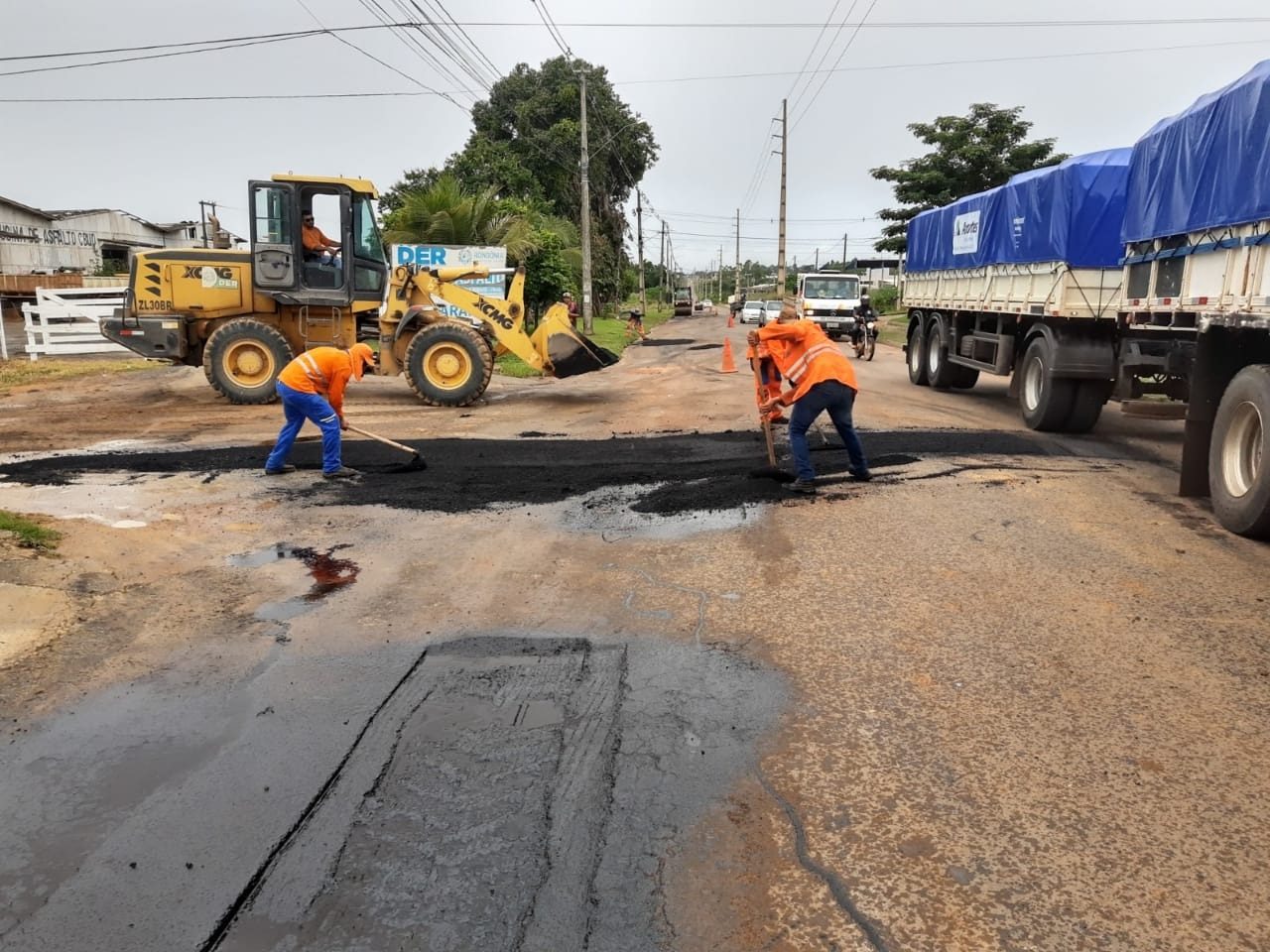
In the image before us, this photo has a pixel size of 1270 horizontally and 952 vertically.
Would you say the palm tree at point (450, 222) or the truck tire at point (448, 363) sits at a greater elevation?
the palm tree at point (450, 222)

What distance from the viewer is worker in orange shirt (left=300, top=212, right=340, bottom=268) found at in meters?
Answer: 13.0

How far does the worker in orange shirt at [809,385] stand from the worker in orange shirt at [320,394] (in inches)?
148

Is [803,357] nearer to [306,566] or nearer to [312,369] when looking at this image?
[306,566]

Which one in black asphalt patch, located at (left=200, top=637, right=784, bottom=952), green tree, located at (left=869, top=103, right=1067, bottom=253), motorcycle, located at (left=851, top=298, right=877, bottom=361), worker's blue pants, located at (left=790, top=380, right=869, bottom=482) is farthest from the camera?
green tree, located at (left=869, top=103, right=1067, bottom=253)

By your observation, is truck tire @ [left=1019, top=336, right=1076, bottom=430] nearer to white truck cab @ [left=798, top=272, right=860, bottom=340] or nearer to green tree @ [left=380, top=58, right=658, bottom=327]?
white truck cab @ [left=798, top=272, right=860, bottom=340]

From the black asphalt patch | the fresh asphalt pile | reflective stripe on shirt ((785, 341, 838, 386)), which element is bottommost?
the black asphalt patch

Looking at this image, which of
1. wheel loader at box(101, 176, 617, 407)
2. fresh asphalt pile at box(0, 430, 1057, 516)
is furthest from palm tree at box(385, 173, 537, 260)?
fresh asphalt pile at box(0, 430, 1057, 516)

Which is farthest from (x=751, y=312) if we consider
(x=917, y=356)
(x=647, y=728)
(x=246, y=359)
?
(x=647, y=728)

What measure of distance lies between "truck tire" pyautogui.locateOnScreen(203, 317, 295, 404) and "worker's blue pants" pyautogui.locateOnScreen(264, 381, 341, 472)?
5471 mm

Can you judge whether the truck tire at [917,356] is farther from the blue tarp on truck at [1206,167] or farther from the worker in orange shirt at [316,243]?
the worker in orange shirt at [316,243]

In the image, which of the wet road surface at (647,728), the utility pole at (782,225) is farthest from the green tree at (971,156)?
the wet road surface at (647,728)

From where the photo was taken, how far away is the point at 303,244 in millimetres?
13031

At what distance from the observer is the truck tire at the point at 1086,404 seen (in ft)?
34.3

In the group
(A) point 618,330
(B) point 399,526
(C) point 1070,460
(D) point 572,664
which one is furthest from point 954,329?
(A) point 618,330
